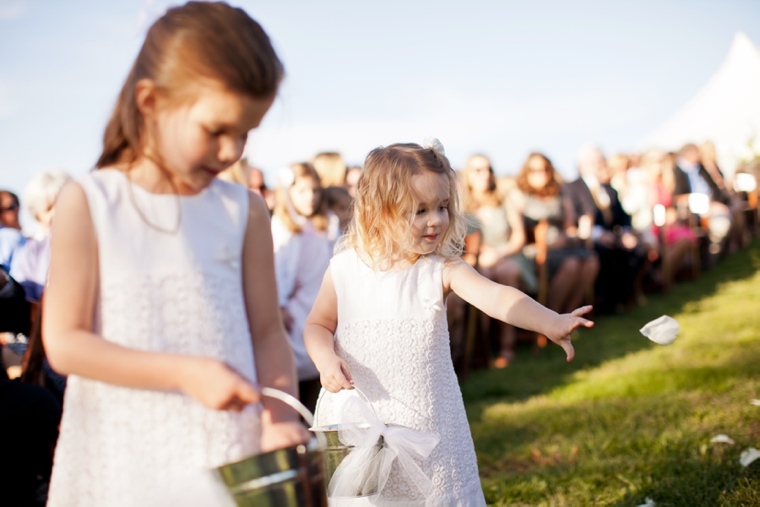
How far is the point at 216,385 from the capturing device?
122 centimetres

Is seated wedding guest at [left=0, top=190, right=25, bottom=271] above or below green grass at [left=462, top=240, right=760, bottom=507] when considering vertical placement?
above

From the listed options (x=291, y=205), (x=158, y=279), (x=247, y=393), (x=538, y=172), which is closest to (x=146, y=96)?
(x=158, y=279)

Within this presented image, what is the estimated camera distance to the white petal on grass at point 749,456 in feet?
10.1

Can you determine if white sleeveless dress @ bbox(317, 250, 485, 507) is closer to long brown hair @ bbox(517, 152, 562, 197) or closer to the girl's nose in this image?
the girl's nose

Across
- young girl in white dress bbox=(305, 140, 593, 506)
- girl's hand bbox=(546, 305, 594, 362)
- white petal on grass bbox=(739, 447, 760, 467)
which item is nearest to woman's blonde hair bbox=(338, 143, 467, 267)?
young girl in white dress bbox=(305, 140, 593, 506)

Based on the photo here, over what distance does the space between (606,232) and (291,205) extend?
18.0ft

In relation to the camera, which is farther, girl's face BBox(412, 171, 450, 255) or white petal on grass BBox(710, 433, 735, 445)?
white petal on grass BBox(710, 433, 735, 445)

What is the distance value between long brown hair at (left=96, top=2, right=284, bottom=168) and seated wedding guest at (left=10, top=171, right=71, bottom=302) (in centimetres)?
314

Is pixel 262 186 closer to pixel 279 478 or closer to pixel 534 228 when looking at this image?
pixel 534 228

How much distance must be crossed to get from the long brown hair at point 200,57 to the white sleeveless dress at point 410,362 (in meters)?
1.20

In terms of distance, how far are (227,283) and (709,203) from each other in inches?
456

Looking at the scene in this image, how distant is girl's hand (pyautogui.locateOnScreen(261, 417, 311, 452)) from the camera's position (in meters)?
1.44

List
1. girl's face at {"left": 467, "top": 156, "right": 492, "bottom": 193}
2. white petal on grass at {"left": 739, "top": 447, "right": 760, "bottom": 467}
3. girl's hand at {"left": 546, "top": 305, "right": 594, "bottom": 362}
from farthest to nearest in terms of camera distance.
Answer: girl's face at {"left": 467, "top": 156, "right": 492, "bottom": 193}, white petal on grass at {"left": 739, "top": 447, "right": 760, "bottom": 467}, girl's hand at {"left": 546, "top": 305, "right": 594, "bottom": 362}

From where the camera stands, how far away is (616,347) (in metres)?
6.96
